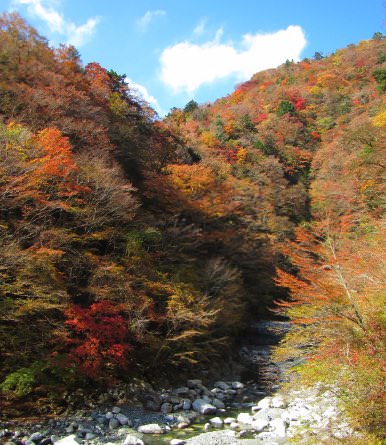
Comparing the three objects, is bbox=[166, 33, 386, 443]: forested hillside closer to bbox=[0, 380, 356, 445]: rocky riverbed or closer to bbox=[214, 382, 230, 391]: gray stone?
bbox=[0, 380, 356, 445]: rocky riverbed

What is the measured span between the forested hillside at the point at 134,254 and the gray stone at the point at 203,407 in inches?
87.0

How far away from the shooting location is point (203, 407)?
39.0ft

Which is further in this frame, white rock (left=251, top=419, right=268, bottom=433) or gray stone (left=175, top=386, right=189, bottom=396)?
gray stone (left=175, top=386, right=189, bottom=396)

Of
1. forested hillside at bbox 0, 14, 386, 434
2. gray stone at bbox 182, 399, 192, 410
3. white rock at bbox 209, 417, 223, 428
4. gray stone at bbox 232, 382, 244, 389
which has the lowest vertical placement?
gray stone at bbox 232, 382, 244, 389

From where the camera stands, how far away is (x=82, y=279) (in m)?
13.2

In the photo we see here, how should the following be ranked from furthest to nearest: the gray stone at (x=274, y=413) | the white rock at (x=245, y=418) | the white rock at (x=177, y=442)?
the gray stone at (x=274, y=413), the white rock at (x=245, y=418), the white rock at (x=177, y=442)

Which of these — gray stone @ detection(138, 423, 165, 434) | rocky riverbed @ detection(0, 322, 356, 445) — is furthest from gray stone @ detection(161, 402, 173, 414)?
gray stone @ detection(138, 423, 165, 434)

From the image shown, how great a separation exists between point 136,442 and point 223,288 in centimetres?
1009

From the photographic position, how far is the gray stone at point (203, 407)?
11758 millimetres

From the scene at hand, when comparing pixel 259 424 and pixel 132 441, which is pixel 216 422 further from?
pixel 132 441

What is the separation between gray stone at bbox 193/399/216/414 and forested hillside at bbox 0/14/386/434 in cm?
221

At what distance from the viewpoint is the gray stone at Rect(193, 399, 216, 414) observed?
11758 millimetres

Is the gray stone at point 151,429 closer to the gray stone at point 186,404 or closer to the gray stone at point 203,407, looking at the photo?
the gray stone at point 186,404

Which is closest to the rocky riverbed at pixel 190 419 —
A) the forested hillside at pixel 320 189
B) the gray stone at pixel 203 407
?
the gray stone at pixel 203 407
